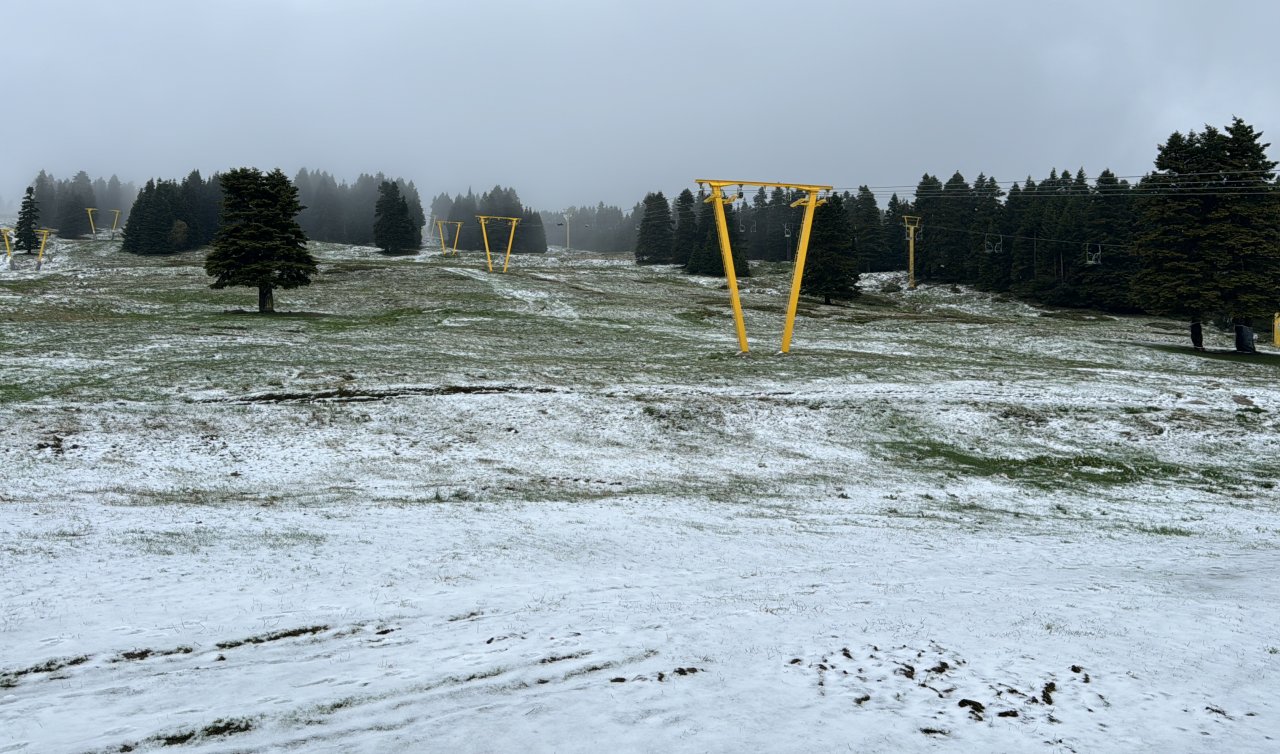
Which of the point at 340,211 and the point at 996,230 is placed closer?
the point at 996,230

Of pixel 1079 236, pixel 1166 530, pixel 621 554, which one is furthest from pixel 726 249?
pixel 1079 236

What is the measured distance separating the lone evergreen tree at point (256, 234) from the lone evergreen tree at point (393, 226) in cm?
7872

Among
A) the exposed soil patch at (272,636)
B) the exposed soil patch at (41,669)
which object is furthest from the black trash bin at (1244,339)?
the exposed soil patch at (41,669)

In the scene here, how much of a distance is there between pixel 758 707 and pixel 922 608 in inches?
140

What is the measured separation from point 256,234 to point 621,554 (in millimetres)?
41231

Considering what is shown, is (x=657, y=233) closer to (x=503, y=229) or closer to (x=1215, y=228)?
(x=503, y=229)

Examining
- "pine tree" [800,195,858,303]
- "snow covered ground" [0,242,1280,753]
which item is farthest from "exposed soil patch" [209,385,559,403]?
"pine tree" [800,195,858,303]

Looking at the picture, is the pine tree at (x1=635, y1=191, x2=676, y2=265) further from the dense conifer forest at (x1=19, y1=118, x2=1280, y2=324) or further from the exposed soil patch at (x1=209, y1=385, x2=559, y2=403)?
the exposed soil patch at (x1=209, y1=385, x2=559, y2=403)

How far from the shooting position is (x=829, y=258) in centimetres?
7244

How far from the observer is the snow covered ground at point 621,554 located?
5477 millimetres

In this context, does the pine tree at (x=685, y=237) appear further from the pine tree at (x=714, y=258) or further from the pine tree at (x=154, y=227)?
the pine tree at (x=154, y=227)

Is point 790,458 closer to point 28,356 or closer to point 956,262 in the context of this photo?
point 28,356

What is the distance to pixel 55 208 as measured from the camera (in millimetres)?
179375

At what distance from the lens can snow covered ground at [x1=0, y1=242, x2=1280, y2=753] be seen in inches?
216
